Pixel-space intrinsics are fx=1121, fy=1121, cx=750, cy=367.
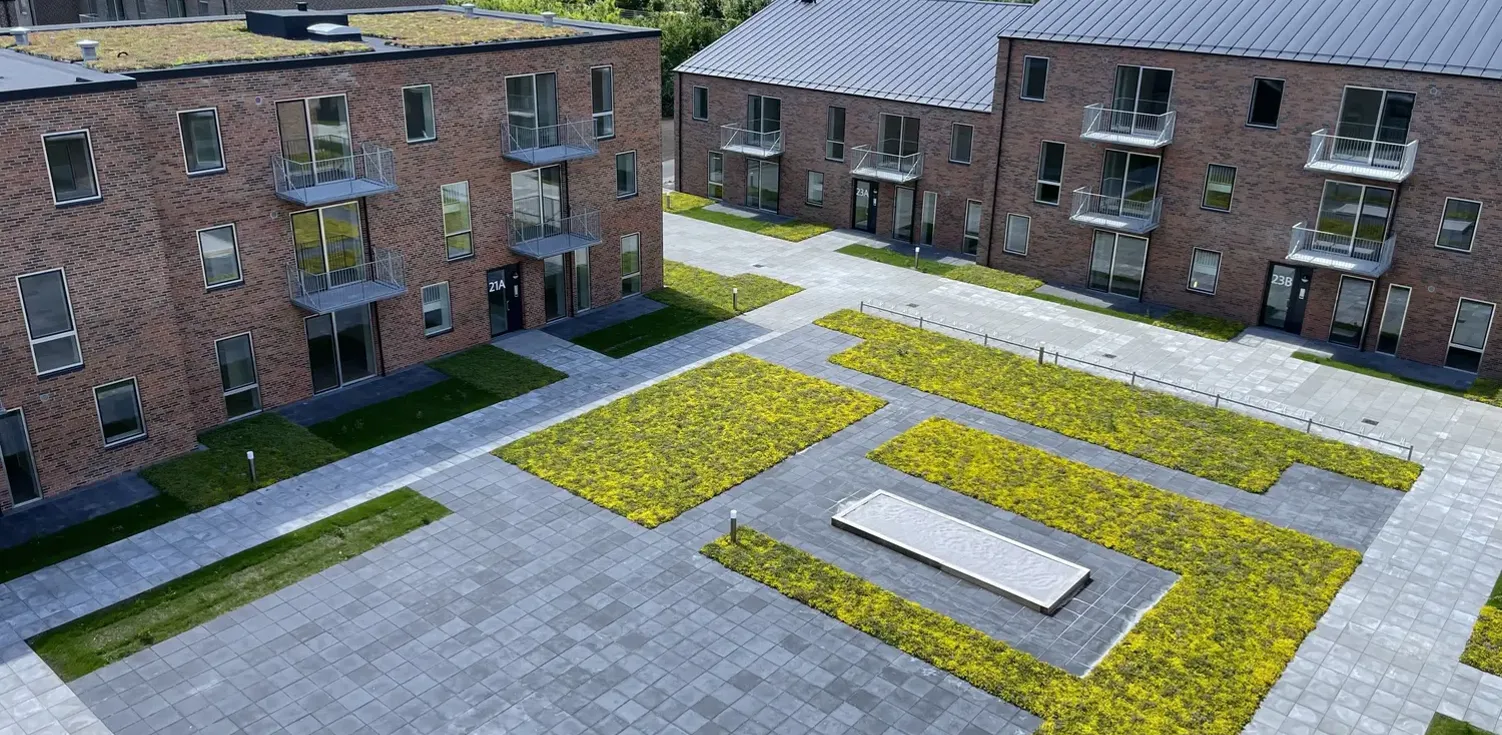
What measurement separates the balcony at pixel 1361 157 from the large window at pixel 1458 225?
1.48 meters

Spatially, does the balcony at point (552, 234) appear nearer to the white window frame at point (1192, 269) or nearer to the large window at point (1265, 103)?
the white window frame at point (1192, 269)

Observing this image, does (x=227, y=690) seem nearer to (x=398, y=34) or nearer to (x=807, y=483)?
(x=807, y=483)

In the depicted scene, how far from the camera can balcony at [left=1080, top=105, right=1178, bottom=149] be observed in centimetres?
3394

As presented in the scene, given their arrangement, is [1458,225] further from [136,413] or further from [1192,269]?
[136,413]

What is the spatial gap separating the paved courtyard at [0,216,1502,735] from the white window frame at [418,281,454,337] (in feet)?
13.1

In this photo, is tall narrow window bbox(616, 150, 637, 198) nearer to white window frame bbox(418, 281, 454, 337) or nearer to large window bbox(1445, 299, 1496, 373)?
white window frame bbox(418, 281, 454, 337)

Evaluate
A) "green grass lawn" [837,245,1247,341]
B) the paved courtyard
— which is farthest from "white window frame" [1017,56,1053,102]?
the paved courtyard

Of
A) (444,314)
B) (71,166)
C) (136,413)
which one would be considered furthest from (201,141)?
(444,314)

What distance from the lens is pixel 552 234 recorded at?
3238cm

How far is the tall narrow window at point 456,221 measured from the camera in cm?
2970

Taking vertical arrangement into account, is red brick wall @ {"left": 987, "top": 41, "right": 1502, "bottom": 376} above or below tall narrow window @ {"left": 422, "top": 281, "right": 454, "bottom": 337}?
above

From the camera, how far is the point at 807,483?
24500 millimetres

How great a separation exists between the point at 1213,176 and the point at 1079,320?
582 cm

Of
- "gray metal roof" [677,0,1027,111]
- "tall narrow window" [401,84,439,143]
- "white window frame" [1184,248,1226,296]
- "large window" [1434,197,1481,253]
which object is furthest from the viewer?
"gray metal roof" [677,0,1027,111]
